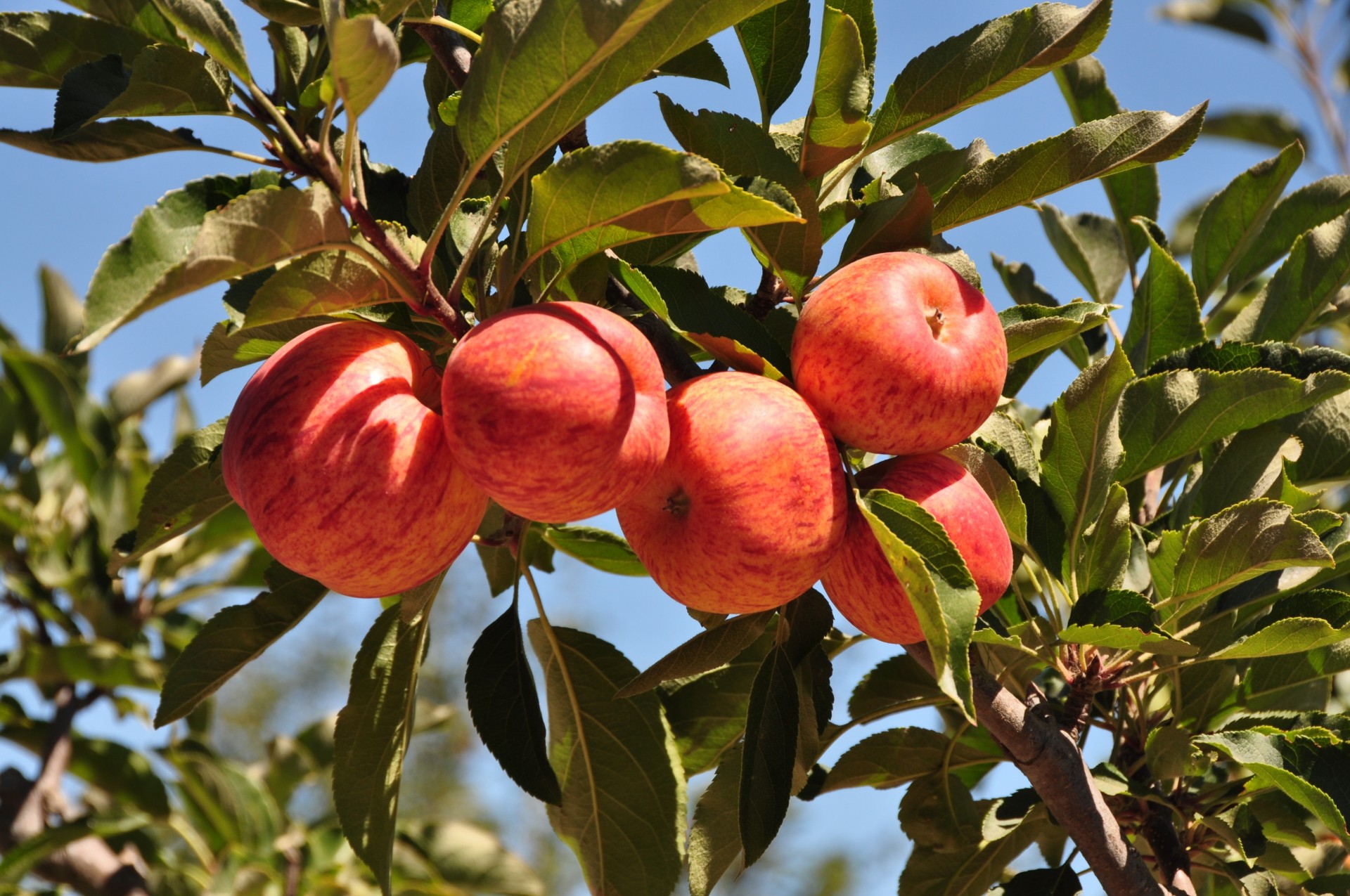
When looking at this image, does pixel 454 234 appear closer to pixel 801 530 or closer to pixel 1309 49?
pixel 801 530

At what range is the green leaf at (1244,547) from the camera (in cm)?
105

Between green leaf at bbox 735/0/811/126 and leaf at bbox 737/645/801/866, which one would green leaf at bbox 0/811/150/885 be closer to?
leaf at bbox 737/645/801/866

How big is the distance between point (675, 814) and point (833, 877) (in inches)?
517

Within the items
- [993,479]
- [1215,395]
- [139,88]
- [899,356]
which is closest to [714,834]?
[993,479]

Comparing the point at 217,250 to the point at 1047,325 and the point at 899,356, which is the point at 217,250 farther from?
the point at 1047,325

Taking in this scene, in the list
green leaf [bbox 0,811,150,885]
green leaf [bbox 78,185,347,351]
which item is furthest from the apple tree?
green leaf [bbox 0,811,150,885]

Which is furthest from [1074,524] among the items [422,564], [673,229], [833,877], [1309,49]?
[833,877]

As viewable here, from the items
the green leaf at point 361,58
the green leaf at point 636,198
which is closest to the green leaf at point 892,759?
the green leaf at point 636,198

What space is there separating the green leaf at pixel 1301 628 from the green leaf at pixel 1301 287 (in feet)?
1.38

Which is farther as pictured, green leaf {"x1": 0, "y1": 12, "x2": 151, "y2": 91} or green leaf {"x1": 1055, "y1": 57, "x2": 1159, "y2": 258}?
green leaf {"x1": 1055, "y1": 57, "x2": 1159, "y2": 258}

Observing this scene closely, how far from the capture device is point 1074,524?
1260 mm

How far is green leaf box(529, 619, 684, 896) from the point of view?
→ 51.4 inches

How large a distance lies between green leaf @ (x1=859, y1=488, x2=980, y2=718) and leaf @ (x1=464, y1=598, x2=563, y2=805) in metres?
0.51

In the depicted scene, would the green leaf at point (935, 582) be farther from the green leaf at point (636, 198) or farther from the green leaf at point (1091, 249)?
the green leaf at point (1091, 249)
